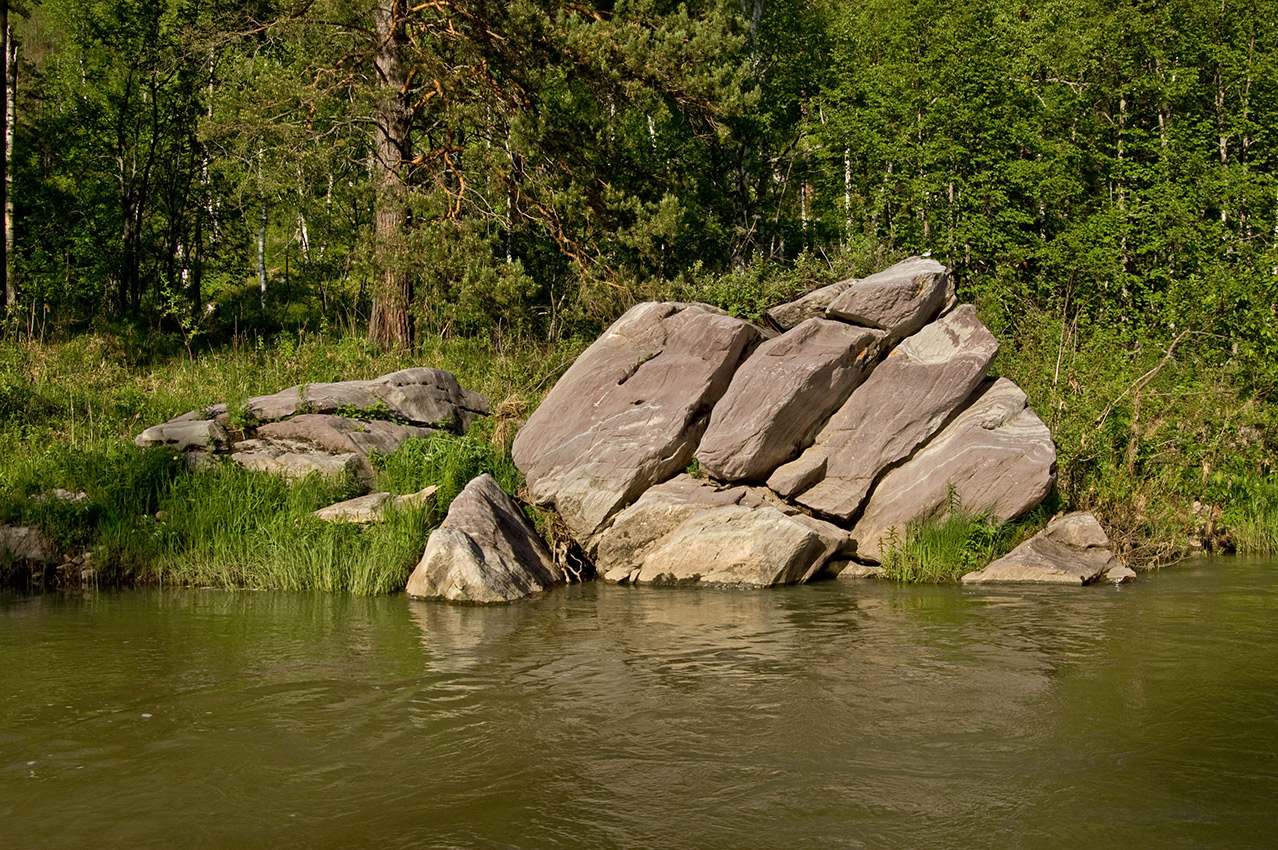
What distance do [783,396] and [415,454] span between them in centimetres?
461

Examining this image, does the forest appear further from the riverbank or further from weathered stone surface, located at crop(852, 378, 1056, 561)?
weathered stone surface, located at crop(852, 378, 1056, 561)

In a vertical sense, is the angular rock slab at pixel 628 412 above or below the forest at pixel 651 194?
below

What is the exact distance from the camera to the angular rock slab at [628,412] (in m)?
11.8

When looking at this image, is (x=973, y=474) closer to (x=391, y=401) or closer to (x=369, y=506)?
(x=369, y=506)

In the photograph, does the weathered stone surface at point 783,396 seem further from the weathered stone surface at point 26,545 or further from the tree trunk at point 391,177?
the weathered stone surface at point 26,545

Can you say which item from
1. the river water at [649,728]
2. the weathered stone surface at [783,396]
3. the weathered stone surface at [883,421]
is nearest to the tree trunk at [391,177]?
the weathered stone surface at [783,396]

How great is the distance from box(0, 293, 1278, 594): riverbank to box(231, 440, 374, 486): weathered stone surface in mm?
229

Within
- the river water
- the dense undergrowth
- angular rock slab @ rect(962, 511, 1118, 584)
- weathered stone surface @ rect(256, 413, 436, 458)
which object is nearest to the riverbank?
the dense undergrowth

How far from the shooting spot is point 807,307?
520 inches

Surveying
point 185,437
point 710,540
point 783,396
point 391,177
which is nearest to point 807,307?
point 783,396

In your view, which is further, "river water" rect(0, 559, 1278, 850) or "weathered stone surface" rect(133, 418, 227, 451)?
"weathered stone surface" rect(133, 418, 227, 451)

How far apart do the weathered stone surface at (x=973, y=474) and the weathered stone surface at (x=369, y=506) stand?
5.07 metres

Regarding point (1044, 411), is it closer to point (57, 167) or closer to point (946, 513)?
point (946, 513)

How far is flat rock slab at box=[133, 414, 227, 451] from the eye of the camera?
40.6 ft
